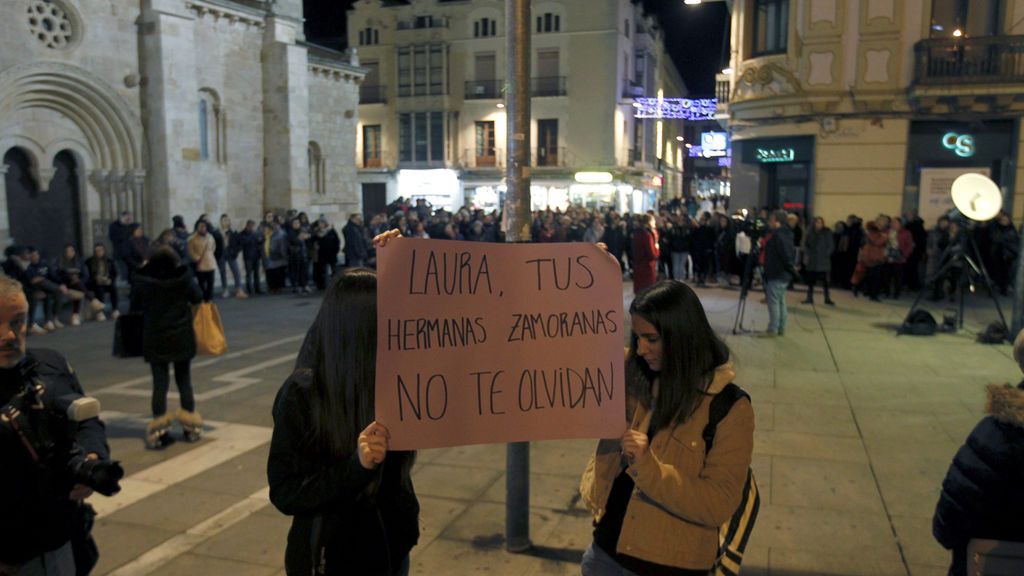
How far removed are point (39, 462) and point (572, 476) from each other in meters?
4.05

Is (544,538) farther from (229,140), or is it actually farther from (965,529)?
(229,140)

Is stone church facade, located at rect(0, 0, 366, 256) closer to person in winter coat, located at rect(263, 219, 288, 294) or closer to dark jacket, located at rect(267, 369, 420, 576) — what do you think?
person in winter coat, located at rect(263, 219, 288, 294)

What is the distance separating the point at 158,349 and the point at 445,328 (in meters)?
4.98

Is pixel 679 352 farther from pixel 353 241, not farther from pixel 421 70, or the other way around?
pixel 421 70

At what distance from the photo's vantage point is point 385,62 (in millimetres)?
43812

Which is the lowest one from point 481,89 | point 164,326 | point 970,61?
point 164,326

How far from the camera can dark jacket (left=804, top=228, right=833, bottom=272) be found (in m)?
14.5

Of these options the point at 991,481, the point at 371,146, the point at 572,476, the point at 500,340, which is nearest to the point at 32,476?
the point at 500,340

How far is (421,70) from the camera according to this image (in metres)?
43.3

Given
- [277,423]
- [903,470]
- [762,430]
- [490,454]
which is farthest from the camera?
[762,430]

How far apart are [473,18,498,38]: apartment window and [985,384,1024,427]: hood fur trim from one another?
42.0 meters

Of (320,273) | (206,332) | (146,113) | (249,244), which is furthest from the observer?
(146,113)

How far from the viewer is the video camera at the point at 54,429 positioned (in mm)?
2574

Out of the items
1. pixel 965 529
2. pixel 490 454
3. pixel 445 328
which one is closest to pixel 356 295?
pixel 445 328
